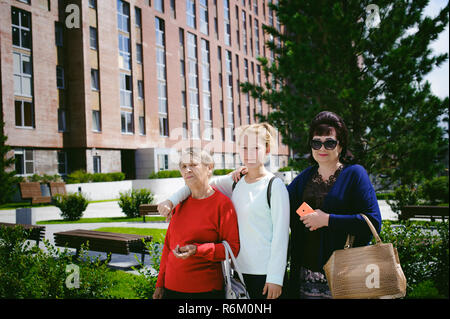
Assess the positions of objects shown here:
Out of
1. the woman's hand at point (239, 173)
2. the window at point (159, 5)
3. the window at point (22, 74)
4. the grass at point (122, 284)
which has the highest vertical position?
the window at point (159, 5)

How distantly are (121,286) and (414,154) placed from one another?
4.90 m

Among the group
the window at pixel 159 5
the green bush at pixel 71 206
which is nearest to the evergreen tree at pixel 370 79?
the green bush at pixel 71 206

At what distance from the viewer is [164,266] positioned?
8.35 feet

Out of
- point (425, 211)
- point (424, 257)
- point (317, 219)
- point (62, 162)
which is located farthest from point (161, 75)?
point (317, 219)

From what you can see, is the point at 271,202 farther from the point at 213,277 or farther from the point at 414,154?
the point at 414,154

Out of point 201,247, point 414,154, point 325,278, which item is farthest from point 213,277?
point 414,154

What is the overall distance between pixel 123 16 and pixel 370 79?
2716 cm

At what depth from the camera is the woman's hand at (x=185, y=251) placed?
2.16 meters

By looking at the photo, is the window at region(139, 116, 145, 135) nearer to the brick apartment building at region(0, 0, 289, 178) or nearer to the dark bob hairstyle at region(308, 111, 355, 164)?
the brick apartment building at region(0, 0, 289, 178)

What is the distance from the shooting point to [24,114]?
23.0 metres

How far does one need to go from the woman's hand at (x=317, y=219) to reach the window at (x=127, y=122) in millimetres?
28240

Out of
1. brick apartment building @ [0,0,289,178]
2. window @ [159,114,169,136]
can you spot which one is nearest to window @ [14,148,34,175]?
brick apartment building @ [0,0,289,178]

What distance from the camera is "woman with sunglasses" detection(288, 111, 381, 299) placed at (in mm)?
2143

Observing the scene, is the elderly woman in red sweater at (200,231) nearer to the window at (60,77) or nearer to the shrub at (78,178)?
the shrub at (78,178)
